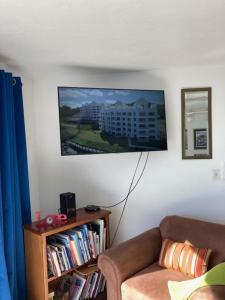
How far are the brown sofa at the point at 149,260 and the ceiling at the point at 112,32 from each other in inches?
55.5

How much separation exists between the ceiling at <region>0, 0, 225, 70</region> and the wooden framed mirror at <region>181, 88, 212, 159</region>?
0.33 m

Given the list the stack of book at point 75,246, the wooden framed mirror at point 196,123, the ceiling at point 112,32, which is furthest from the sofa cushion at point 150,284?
the ceiling at point 112,32

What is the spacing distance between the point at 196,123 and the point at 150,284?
4.98 ft

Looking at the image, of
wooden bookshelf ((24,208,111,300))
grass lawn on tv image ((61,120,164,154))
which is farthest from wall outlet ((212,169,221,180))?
wooden bookshelf ((24,208,111,300))

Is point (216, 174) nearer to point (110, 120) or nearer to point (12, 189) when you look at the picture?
point (110, 120)

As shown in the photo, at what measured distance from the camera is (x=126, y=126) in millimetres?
2521

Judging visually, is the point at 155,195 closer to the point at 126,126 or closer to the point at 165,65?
the point at 126,126

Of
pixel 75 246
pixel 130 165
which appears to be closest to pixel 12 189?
pixel 75 246

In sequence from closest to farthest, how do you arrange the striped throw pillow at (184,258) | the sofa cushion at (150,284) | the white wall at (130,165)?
the sofa cushion at (150,284) < the striped throw pillow at (184,258) < the white wall at (130,165)

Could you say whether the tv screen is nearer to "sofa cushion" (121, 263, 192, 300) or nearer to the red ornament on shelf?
the red ornament on shelf

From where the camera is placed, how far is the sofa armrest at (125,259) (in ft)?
6.91

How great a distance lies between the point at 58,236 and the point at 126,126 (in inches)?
43.5

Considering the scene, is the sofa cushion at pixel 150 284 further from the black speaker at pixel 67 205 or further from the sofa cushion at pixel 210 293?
the black speaker at pixel 67 205

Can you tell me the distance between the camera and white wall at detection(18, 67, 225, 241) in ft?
8.84
